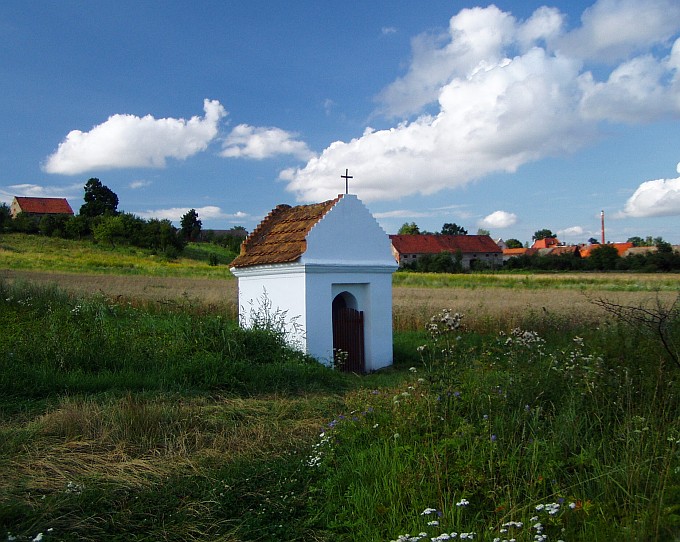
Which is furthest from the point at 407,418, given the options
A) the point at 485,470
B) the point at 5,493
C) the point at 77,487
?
the point at 5,493

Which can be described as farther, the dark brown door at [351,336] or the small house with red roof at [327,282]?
the dark brown door at [351,336]

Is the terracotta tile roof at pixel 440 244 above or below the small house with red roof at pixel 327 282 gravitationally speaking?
above

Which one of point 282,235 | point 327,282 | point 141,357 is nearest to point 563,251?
point 282,235

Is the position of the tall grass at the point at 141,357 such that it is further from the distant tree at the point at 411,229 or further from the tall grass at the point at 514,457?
the distant tree at the point at 411,229

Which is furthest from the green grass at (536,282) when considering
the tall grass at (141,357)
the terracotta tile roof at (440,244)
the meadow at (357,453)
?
the meadow at (357,453)

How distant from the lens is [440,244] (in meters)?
84.4

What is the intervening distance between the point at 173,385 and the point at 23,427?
7.78ft

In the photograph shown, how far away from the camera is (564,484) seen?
4.50m

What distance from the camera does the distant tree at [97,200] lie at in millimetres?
76875

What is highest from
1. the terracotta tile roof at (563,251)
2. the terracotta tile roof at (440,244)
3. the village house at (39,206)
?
the village house at (39,206)

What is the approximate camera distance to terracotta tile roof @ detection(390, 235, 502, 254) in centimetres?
8250

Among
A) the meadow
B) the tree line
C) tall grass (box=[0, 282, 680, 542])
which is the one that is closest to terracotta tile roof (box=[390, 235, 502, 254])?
the tree line

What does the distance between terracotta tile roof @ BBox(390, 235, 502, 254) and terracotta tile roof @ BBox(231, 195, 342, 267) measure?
66556 mm

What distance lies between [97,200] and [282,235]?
73.5 meters
